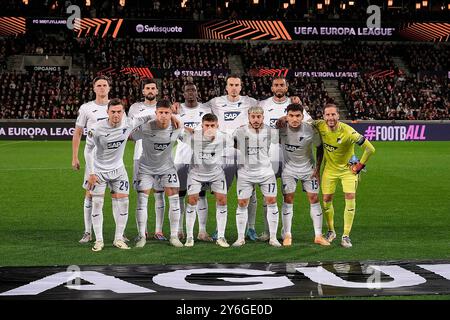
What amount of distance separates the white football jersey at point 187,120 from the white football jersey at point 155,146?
46 centimetres

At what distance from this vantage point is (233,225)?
10703 mm

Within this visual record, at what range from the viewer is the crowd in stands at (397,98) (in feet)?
122

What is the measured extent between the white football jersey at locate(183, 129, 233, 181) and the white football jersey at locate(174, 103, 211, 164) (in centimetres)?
44

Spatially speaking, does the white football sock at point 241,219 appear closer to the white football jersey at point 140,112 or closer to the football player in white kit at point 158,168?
the football player in white kit at point 158,168

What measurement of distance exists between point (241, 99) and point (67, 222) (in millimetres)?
3430

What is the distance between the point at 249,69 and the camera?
43250 mm

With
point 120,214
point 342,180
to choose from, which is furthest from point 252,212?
point 120,214

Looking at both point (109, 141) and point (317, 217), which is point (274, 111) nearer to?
point (317, 217)

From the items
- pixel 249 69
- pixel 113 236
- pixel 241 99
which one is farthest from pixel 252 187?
pixel 249 69

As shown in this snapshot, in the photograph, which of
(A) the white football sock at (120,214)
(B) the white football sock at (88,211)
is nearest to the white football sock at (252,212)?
(A) the white football sock at (120,214)

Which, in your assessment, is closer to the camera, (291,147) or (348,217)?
(348,217)

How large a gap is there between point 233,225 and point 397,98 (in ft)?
103

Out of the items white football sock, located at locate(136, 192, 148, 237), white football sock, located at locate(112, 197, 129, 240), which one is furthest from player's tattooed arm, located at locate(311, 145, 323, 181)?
white football sock, located at locate(112, 197, 129, 240)

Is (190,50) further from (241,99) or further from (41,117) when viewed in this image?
(241,99)
